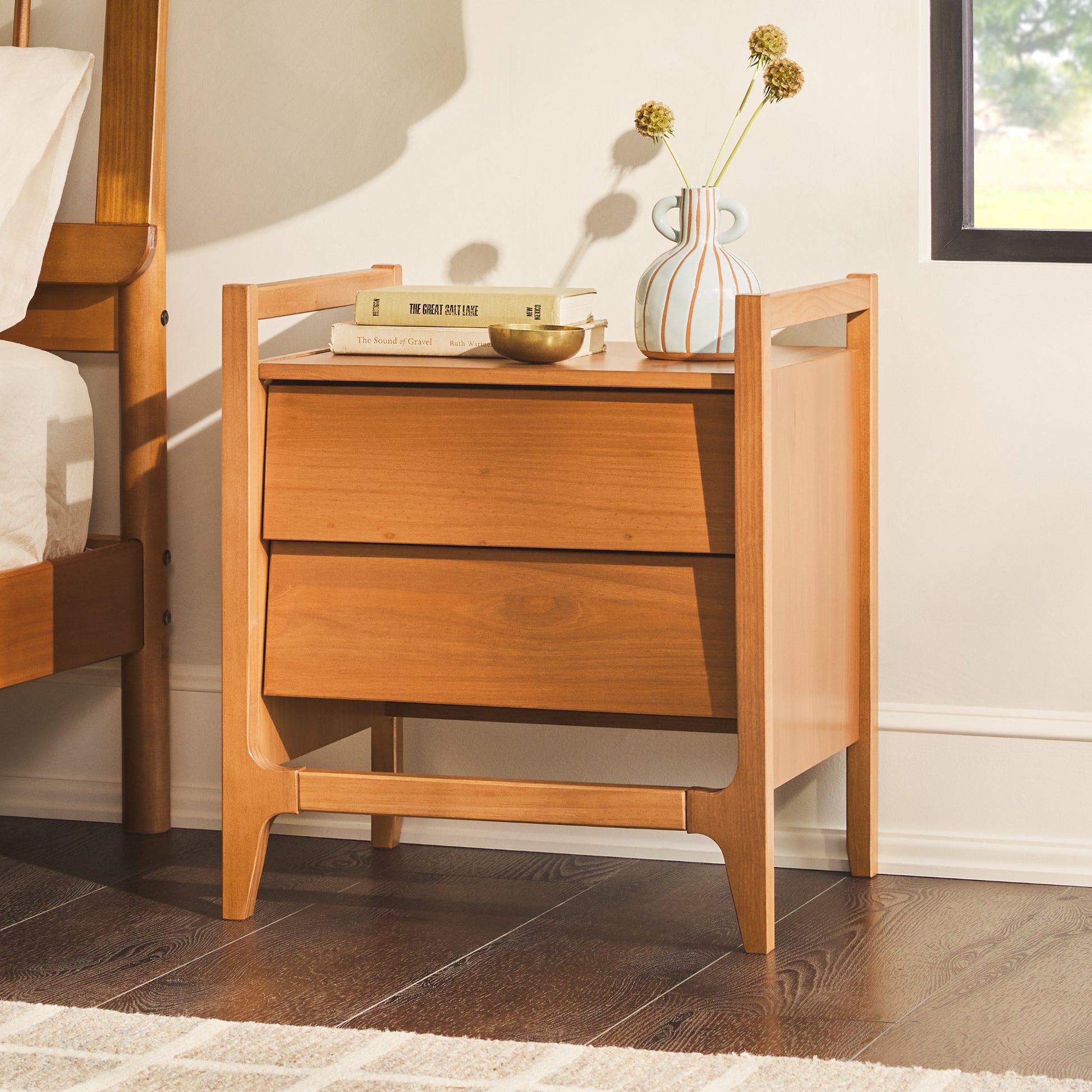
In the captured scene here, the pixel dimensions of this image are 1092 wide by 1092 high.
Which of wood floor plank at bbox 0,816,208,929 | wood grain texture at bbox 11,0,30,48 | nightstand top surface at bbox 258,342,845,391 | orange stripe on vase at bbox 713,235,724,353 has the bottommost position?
wood floor plank at bbox 0,816,208,929

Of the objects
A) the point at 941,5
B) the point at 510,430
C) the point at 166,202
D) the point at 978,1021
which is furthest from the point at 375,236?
the point at 978,1021

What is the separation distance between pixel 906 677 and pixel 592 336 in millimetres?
582

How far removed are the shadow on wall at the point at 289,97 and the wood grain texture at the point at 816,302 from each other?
0.60m

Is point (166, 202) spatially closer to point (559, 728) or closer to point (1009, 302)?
point (559, 728)

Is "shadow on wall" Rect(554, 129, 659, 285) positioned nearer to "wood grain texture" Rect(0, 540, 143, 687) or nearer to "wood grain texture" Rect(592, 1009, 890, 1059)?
"wood grain texture" Rect(0, 540, 143, 687)

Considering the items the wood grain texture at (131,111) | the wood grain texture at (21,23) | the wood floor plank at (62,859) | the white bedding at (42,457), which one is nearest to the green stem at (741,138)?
the wood grain texture at (131,111)

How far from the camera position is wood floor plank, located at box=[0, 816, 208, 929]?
69.3 inches

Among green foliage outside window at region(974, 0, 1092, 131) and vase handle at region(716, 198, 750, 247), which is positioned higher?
green foliage outside window at region(974, 0, 1092, 131)

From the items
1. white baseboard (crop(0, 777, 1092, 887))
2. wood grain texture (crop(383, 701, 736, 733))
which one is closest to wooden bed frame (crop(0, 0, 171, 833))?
white baseboard (crop(0, 777, 1092, 887))

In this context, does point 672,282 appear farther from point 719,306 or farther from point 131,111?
point 131,111

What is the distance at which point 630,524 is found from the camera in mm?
1495

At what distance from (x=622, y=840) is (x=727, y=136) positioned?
0.89 meters

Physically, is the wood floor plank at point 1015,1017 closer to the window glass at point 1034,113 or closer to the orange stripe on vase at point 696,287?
the orange stripe on vase at point 696,287

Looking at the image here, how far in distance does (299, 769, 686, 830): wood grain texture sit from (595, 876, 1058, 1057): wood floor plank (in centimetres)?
17
